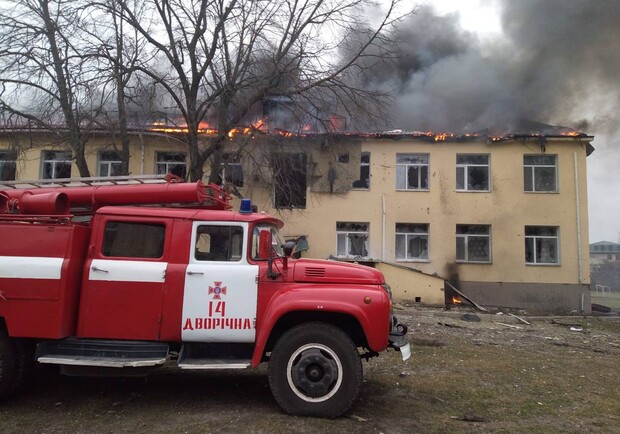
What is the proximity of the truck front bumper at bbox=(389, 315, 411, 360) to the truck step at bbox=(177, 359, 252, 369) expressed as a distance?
1673 mm

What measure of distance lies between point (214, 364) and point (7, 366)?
2420mm

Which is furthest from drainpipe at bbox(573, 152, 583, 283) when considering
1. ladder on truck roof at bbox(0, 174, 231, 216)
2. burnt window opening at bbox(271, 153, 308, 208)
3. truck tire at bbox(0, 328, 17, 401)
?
truck tire at bbox(0, 328, 17, 401)

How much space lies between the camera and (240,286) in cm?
510

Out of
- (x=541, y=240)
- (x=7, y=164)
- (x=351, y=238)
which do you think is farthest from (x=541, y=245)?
(x=7, y=164)

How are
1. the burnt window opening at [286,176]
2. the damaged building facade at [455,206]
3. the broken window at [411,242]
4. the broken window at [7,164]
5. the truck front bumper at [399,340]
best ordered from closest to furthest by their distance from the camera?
the truck front bumper at [399,340] < the broken window at [7,164] < the burnt window opening at [286,176] < the damaged building facade at [455,206] < the broken window at [411,242]

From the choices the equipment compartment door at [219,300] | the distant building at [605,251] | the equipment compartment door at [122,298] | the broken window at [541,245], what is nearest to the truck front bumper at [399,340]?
the equipment compartment door at [219,300]

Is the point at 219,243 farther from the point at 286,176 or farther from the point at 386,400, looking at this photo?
the point at 286,176

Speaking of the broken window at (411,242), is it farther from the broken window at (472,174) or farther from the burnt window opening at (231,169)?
the burnt window opening at (231,169)

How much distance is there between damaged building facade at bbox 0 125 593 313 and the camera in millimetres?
18172

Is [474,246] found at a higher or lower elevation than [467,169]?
lower

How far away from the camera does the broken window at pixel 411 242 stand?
737 inches

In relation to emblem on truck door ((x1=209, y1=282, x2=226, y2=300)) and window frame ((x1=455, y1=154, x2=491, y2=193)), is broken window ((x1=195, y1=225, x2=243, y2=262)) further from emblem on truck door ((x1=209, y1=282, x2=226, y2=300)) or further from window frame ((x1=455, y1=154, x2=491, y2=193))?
window frame ((x1=455, y1=154, x2=491, y2=193))

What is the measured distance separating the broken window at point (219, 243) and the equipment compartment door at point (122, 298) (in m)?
0.46

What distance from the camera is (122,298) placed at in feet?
16.7
